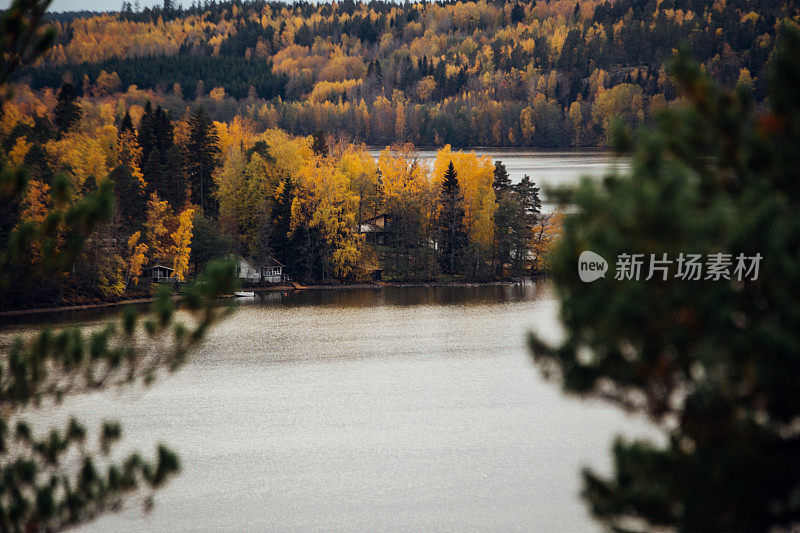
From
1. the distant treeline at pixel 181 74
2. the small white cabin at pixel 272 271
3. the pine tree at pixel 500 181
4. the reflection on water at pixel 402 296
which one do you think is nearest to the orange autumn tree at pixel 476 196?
the pine tree at pixel 500 181

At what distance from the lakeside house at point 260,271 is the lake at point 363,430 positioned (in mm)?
10550

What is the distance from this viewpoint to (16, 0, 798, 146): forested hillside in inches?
4284

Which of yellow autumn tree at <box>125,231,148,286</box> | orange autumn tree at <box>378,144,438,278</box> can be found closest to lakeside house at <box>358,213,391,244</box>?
orange autumn tree at <box>378,144,438,278</box>

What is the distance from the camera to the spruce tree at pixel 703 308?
15.9ft

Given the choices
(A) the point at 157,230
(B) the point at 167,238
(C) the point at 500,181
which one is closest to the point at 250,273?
(B) the point at 167,238

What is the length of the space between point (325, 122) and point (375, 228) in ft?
180

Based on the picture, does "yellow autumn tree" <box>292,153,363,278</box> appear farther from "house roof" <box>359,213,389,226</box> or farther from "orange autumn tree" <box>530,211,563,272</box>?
"orange autumn tree" <box>530,211,563,272</box>

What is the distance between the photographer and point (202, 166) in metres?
49.1

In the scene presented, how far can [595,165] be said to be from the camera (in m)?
84.3

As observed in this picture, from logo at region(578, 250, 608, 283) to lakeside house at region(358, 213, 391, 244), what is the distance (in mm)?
44641

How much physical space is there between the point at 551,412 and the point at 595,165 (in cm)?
6519

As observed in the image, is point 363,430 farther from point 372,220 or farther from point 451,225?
point 372,220

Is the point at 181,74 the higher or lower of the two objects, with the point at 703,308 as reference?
higher

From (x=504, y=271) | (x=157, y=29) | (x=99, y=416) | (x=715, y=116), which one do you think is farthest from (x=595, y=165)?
(x=157, y=29)
